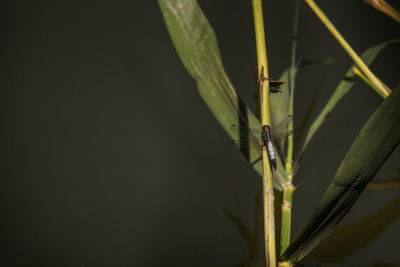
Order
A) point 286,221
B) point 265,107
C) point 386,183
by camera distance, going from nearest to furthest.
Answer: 1. point 265,107
2. point 286,221
3. point 386,183

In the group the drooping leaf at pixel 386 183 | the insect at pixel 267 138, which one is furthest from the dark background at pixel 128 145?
the insect at pixel 267 138

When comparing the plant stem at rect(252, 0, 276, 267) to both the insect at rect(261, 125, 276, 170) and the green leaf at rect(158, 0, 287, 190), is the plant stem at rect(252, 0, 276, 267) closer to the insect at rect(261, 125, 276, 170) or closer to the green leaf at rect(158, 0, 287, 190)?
the insect at rect(261, 125, 276, 170)

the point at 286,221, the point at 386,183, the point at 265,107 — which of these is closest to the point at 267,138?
the point at 265,107

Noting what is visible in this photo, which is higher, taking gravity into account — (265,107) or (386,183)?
(265,107)

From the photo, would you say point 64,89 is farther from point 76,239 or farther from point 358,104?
point 358,104

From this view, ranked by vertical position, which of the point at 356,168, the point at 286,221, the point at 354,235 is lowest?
the point at 354,235

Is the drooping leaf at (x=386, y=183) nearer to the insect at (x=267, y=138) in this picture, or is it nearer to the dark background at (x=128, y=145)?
the dark background at (x=128, y=145)

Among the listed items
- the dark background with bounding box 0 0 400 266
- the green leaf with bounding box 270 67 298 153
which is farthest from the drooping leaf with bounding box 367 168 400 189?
the green leaf with bounding box 270 67 298 153

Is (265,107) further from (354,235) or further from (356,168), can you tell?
(354,235)
